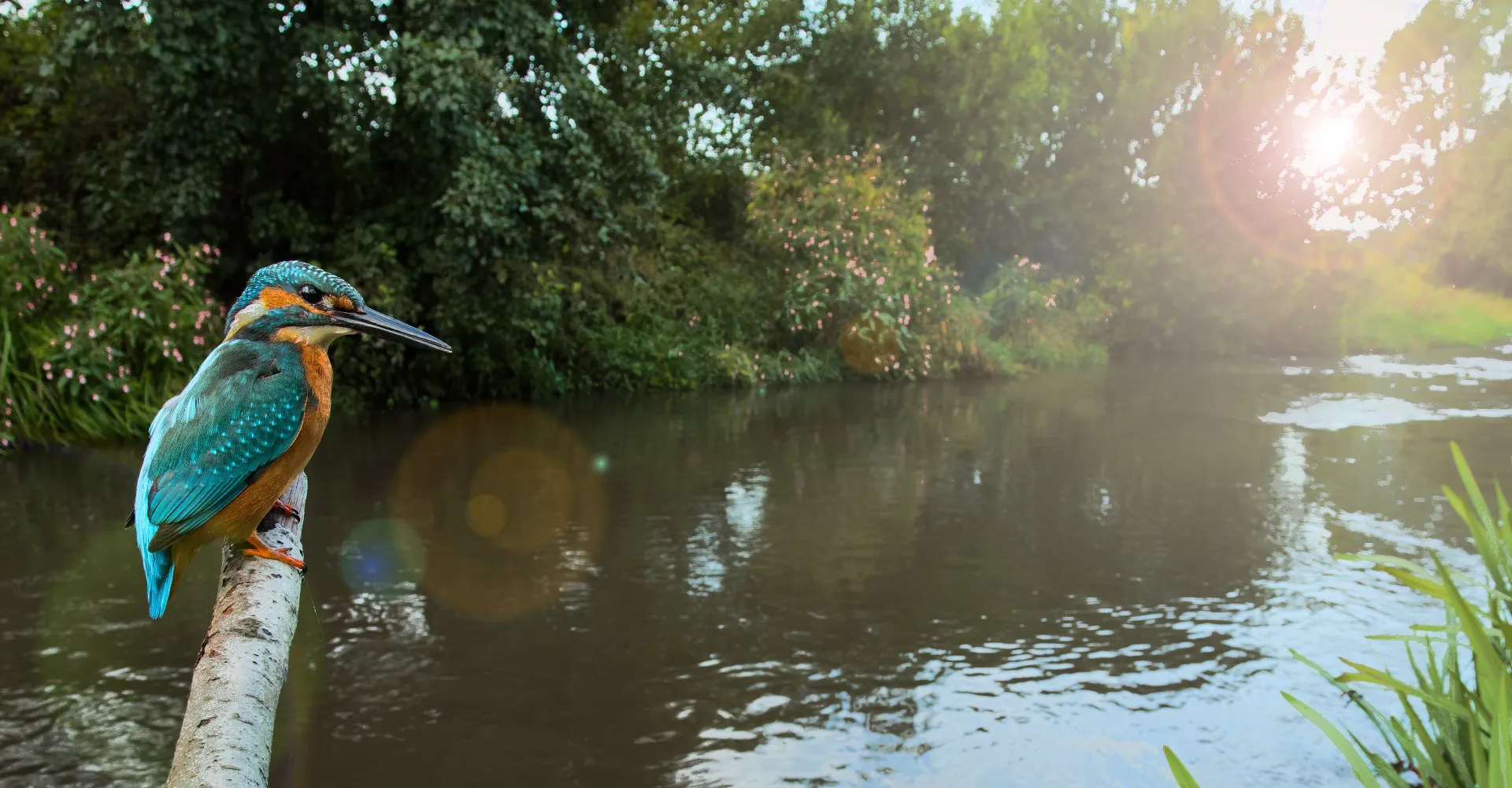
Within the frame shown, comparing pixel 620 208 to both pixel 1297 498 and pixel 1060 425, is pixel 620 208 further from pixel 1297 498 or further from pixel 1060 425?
pixel 1297 498

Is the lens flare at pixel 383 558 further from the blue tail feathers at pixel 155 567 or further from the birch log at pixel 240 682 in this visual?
the birch log at pixel 240 682

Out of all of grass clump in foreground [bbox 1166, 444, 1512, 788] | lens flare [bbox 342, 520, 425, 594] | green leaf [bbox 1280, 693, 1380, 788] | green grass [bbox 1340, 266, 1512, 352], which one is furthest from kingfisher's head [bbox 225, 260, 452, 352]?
green grass [bbox 1340, 266, 1512, 352]

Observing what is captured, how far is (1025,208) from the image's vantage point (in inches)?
1011

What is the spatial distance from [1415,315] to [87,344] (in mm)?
32359

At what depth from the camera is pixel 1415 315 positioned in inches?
1227

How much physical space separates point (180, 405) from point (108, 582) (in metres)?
4.84

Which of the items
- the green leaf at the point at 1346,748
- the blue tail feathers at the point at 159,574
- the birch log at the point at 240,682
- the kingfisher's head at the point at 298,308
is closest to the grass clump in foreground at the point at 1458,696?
the green leaf at the point at 1346,748

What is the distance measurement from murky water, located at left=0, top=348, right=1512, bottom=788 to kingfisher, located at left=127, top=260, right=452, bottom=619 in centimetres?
225

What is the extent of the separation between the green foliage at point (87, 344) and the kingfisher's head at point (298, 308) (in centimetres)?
825

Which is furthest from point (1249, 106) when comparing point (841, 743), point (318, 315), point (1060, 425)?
point (318, 315)

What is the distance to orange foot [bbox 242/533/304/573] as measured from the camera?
6.51 feet

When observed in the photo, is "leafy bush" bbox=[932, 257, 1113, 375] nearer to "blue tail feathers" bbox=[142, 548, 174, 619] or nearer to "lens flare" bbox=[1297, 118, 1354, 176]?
"lens flare" bbox=[1297, 118, 1354, 176]

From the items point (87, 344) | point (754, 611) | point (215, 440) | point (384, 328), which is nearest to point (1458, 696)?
point (384, 328)

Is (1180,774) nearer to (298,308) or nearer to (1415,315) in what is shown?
(298,308)
